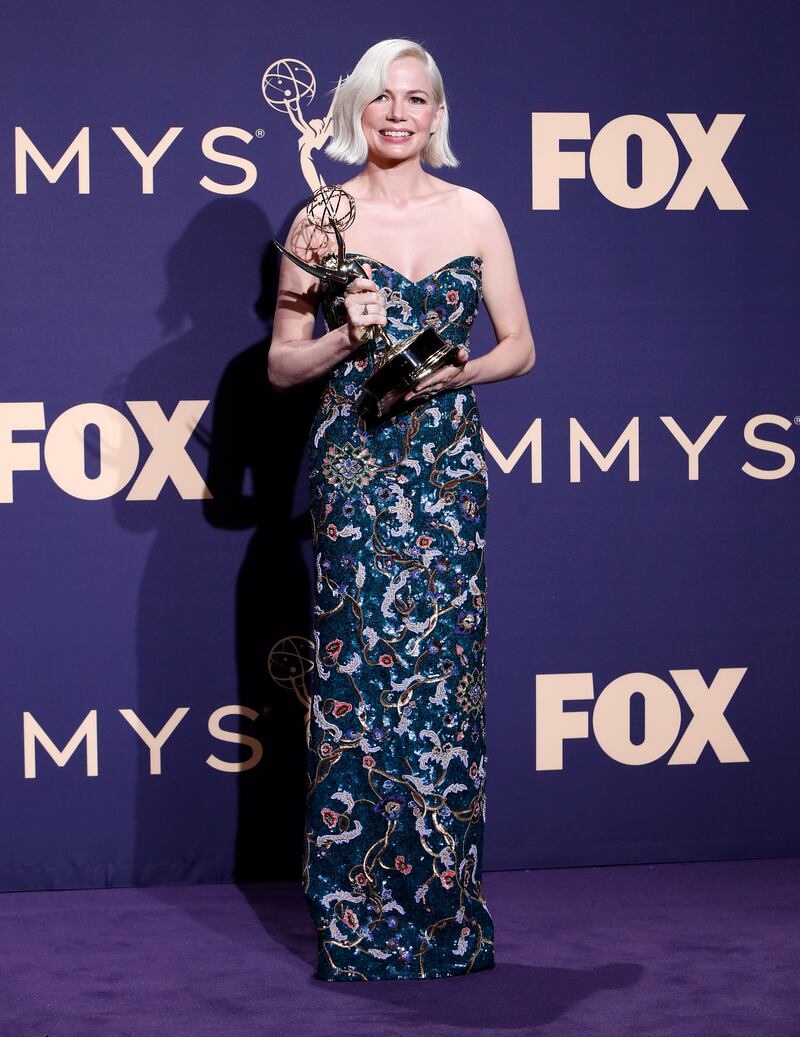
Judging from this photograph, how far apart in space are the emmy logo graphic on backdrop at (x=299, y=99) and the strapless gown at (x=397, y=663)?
90cm

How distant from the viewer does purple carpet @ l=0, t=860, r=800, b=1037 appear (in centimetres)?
288

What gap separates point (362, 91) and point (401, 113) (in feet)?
0.30

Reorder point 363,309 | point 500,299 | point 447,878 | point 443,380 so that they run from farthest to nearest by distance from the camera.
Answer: point 500,299 < point 447,878 < point 443,380 < point 363,309

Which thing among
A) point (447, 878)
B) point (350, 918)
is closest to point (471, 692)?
point (447, 878)

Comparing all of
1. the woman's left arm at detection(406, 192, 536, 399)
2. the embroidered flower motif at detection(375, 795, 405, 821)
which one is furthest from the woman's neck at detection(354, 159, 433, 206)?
the embroidered flower motif at detection(375, 795, 405, 821)

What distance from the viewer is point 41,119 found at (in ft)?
12.3

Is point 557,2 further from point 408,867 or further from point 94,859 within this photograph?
point 94,859

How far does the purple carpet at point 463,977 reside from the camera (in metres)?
2.88

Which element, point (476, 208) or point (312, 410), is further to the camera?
point (312, 410)

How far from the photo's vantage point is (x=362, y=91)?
3037 millimetres

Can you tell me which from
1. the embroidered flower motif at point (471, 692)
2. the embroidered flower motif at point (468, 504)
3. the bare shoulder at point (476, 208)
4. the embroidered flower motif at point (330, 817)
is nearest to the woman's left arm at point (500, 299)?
the bare shoulder at point (476, 208)

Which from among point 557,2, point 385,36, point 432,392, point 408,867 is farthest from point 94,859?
point 557,2

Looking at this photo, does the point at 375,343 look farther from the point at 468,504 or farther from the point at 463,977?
the point at 463,977

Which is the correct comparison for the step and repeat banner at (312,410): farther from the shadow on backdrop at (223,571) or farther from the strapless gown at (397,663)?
the strapless gown at (397,663)
